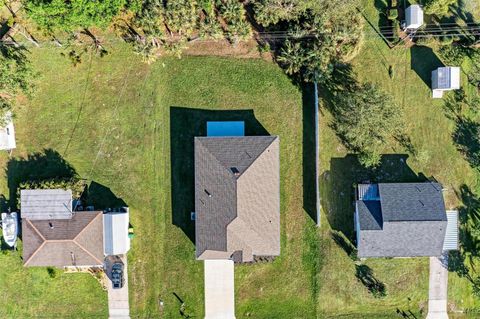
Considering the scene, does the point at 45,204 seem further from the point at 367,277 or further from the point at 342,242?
the point at 367,277

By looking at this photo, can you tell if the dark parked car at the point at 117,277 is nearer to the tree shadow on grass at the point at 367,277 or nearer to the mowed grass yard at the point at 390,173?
the mowed grass yard at the point at 390,173

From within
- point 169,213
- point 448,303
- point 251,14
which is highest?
point 251,14

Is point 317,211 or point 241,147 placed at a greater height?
point 241,147

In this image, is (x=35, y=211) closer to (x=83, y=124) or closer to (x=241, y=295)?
(x=83, y=124)

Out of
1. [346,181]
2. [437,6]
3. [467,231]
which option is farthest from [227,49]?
[467,231]

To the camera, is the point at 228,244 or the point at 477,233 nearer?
the point at 228,244

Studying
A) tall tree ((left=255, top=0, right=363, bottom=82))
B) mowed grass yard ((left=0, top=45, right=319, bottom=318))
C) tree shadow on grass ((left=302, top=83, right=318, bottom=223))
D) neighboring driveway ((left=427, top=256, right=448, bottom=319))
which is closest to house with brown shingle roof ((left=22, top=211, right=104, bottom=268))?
mowed grass yard ((left=0, top=45, right=319, bottom=318))

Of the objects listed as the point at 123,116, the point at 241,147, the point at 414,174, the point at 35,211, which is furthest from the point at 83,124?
the point at 414,174
